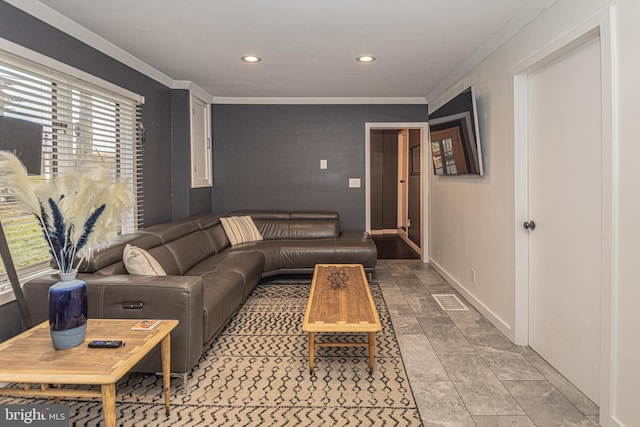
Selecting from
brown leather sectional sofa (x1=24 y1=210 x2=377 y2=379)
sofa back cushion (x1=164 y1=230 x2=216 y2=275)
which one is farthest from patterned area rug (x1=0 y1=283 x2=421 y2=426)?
sofa back cushion (x1=164 y1=230 x2=216 y2=275)

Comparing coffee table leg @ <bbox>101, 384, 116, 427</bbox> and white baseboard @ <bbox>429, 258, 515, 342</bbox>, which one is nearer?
coffee table leg @ <bbox>101, 384, 116, 427</bbox>

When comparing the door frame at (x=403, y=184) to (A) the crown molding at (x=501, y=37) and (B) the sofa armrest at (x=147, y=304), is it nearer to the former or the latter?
(A) the crown molding at (x=501, y=37)

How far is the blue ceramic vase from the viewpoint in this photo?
1.60m

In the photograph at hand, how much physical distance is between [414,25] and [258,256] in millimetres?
2583

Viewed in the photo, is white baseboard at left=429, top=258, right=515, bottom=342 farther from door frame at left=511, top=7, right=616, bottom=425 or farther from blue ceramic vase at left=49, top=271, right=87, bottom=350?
blue ceramic vase at left=49, top=271, right=87, bottom=350

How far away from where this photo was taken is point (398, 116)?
17.9 feet

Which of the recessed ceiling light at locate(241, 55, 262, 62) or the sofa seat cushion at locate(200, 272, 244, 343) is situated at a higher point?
the recessed ceiling light at locate(241, 55, 262, 62)

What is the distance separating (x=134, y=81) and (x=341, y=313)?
9.62ft

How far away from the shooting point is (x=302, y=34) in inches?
118

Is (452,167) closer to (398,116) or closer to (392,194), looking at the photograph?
(398,116)

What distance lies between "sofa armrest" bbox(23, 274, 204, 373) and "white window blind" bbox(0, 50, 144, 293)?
0.28m

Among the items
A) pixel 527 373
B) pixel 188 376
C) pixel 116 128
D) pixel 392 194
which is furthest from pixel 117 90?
pixel 392 194

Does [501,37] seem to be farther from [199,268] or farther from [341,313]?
[199,268]

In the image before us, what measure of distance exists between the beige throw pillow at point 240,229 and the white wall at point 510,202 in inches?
93.4
